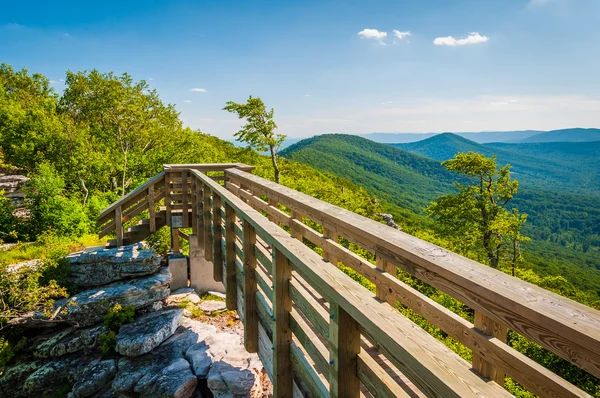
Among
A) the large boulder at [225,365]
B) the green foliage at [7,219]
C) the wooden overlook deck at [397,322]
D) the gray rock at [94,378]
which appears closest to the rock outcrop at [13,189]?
the green foliage at [7,219]

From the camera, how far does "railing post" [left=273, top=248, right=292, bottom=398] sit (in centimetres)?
290

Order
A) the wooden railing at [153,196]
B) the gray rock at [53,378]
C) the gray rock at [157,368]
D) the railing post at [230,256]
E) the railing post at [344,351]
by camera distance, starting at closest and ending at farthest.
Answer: the railing post at [344,351], the railing post at [230,256], the gray rock at [157,368], the gray rock at [53,378], the wooden railing at [153,196]

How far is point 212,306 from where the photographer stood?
11297 mm

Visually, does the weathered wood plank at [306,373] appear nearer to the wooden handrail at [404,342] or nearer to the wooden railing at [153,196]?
the wooden handrail at [404,342]

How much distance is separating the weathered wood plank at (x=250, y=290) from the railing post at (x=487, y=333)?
8.57ft

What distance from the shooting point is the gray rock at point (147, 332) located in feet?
30.6

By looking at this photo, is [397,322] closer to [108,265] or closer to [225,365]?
[225,365]

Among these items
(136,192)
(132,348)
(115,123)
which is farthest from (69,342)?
(115,123)

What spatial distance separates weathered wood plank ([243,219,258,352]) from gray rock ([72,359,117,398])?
648 cm

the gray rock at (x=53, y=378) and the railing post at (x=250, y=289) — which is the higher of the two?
the railing post at (x=250, y=289)

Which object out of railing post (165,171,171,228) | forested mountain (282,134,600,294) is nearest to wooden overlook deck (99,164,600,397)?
railing post (165,171,171,228)

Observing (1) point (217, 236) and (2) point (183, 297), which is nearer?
(1) point (217, 236)

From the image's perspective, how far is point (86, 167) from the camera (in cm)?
2248

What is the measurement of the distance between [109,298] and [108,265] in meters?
1.05
